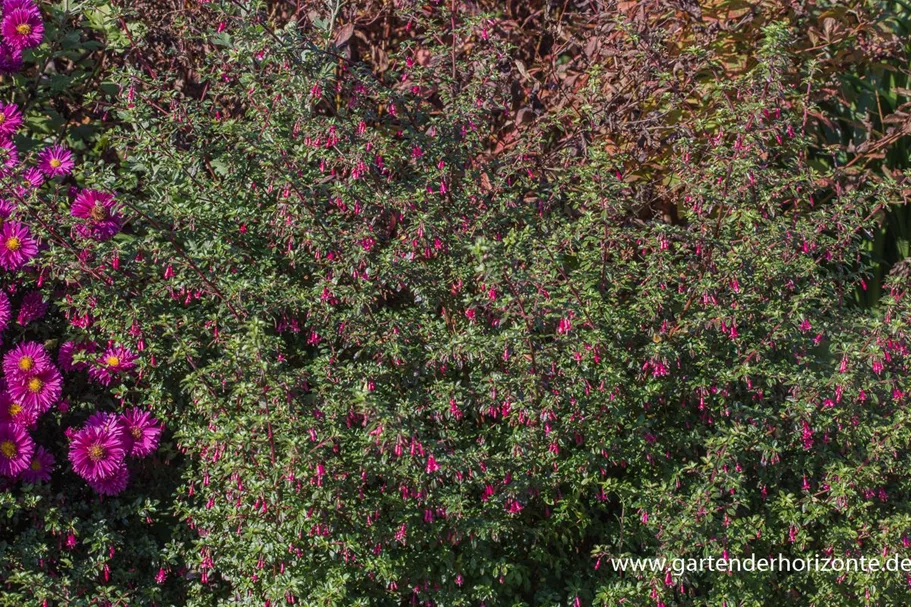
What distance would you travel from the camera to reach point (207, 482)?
2771mm

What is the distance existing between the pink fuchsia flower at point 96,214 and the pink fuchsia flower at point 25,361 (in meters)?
0.37

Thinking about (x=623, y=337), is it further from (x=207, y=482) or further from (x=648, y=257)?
(x=207, y=482)

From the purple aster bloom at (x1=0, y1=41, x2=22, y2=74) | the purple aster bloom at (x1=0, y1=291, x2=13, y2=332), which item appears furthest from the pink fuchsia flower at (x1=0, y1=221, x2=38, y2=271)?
the purple aster bloom at (x1=0, y1=41, x2=22, y2=74)

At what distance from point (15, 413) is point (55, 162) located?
→ 31.5 inches

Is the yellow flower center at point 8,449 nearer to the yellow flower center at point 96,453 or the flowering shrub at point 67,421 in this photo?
the flowering shrub at point 67,421

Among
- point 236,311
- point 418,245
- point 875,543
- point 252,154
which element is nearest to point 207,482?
point 236,311

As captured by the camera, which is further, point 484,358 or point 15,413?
point 15,413

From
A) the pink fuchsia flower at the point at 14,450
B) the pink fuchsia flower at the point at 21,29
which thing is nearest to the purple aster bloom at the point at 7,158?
the pink fuchsia flower at the point at 21,29

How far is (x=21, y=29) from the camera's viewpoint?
3.53m

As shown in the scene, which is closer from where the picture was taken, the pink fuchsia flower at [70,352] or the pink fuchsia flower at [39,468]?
the pink fuchsia flower at [39,468]

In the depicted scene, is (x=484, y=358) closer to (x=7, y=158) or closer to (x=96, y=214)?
(x=96, y=214)

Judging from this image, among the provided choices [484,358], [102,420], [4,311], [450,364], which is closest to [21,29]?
[4,311]

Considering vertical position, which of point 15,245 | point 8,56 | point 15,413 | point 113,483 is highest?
point 8,56

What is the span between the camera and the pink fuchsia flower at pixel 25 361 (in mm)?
3068
